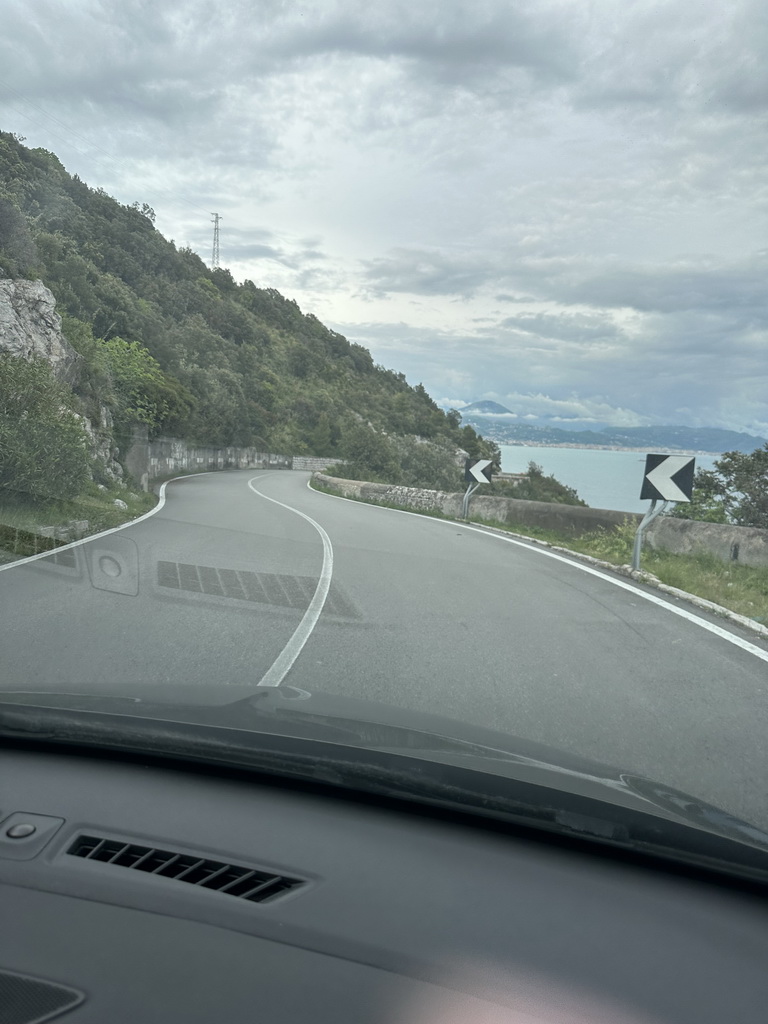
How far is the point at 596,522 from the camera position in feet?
56.9

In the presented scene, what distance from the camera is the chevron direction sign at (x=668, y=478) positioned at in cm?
1127

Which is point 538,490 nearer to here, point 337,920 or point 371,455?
point 371,455

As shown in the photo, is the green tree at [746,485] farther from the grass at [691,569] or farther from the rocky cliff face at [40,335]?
the rocky cliff face at [40,335]

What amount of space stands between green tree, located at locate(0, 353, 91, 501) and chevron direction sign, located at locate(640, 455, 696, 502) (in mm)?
10104

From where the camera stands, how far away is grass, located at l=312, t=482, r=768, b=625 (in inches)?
397

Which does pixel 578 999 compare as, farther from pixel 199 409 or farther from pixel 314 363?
pixel 314 363

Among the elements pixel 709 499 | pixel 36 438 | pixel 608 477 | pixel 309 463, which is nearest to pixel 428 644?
pixel 36 438

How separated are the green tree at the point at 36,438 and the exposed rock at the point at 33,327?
263 inches

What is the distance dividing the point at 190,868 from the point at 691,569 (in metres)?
11.7

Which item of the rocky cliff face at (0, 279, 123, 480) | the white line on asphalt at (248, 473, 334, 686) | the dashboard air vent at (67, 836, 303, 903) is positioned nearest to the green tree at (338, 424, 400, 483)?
the rocky cliff face at (0, 279, 123, 480)

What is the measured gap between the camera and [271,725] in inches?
112

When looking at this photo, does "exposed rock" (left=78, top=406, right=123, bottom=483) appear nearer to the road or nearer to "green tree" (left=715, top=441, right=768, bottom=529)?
the road

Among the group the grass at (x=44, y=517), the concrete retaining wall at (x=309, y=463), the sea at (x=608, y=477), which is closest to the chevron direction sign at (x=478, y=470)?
the sea at (x=608, y=477)

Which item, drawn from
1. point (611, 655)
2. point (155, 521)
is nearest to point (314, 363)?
point (155, 521)
